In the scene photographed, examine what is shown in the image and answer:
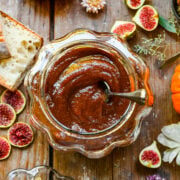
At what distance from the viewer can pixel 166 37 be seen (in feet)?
8.40

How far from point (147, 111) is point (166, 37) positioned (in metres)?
0.58

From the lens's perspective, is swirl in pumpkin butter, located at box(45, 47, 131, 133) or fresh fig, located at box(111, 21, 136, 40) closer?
swirl in pumpkin butter, located at box(45, 47, 131, 133)

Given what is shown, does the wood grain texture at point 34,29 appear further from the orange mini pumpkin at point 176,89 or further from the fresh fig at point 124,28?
the orange mini pumpkin at point 176,89

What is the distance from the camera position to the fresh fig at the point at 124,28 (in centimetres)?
247

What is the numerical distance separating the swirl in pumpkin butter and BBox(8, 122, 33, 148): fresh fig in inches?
16.2

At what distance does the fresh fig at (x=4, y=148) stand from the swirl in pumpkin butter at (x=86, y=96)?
1.71 ft

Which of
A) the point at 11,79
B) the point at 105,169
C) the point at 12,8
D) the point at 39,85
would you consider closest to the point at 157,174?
the point at 105,169

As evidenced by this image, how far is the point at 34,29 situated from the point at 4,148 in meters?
0.79

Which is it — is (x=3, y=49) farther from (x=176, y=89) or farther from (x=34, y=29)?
(x=176, y=89)

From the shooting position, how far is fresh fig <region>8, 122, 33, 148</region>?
8.21 feet

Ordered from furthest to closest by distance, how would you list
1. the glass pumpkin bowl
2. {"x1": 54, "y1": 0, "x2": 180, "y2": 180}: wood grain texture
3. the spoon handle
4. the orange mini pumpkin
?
1. {"x1": 54, "y1": 0, "x2": 180, "y2": 180}: wood grain texture
2. the orange mini pumpkin
3. the glass pumpkin bowl
4. the spoon handle

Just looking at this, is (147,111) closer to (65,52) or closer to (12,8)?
(65,52)

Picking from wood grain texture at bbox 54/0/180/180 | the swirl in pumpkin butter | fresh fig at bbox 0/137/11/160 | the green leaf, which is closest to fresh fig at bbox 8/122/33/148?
fresh fig at bbox 0/137/11/160

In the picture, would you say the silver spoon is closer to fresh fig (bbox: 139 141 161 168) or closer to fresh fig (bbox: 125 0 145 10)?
fresh fig (bbox: 139 141 161 168)
